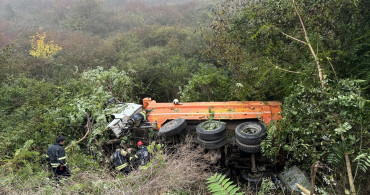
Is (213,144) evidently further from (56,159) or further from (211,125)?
(56,159)

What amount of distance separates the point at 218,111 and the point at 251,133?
1.02 meters

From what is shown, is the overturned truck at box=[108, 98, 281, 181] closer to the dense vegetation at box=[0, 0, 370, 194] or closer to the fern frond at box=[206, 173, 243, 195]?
the dense vegetation at box=[0, 0, 370, 194]

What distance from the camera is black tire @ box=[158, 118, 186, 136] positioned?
5.01 meters

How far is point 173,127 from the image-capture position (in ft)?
16.6

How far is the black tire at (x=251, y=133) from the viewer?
4434 mm

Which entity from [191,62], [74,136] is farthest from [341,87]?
[191,62]

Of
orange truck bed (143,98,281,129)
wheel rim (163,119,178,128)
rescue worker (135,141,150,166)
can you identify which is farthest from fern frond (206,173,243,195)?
orange truck bed (143,98,281,129)

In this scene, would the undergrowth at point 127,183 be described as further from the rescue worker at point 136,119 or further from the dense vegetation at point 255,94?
the rescue worker at point 136,119

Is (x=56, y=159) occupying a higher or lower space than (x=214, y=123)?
lower

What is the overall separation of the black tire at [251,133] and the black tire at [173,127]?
1.17 meters

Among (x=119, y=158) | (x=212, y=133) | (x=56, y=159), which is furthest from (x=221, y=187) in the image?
(x=56, y=159)

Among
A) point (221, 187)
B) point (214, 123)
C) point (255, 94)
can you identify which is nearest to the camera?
point (221, 187)

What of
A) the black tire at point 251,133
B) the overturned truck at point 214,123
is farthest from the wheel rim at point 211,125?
the black tire at point 251,133

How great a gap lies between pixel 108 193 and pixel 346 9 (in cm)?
601
